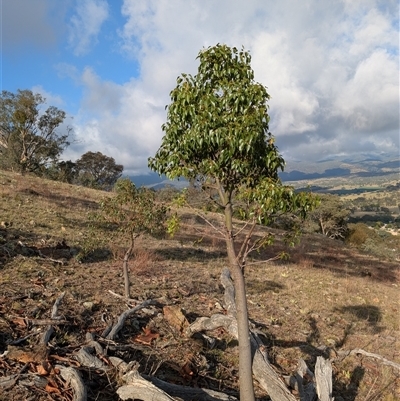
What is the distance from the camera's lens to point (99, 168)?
5938 cm

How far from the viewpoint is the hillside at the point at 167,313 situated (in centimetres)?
563

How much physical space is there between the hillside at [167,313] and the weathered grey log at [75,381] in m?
0.11

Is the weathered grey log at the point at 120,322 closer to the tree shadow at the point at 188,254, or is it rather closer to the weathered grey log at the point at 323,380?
the weathered grey log at the point at 323,380

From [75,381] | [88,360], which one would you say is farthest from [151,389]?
[88,360]

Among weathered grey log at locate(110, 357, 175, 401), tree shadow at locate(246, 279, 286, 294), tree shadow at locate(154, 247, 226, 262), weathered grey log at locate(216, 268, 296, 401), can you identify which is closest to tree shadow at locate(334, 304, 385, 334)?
tree shadow at locate(246, 279, 286, 294)

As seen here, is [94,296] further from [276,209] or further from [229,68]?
[229,68]

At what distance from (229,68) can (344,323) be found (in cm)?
909

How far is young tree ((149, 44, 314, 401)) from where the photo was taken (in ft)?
13.9

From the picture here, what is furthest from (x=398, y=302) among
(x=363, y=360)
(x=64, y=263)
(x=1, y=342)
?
(x=1, y=342)

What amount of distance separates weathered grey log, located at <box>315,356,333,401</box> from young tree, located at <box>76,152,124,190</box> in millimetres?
52432

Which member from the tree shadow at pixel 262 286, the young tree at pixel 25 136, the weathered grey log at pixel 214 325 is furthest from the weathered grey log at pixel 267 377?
the young tree at pixel 25 136

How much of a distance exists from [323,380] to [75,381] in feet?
12.8

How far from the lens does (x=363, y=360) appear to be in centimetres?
786

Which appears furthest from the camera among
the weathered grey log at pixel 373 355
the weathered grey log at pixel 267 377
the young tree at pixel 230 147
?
the weathered grey log at pixel 373 355
